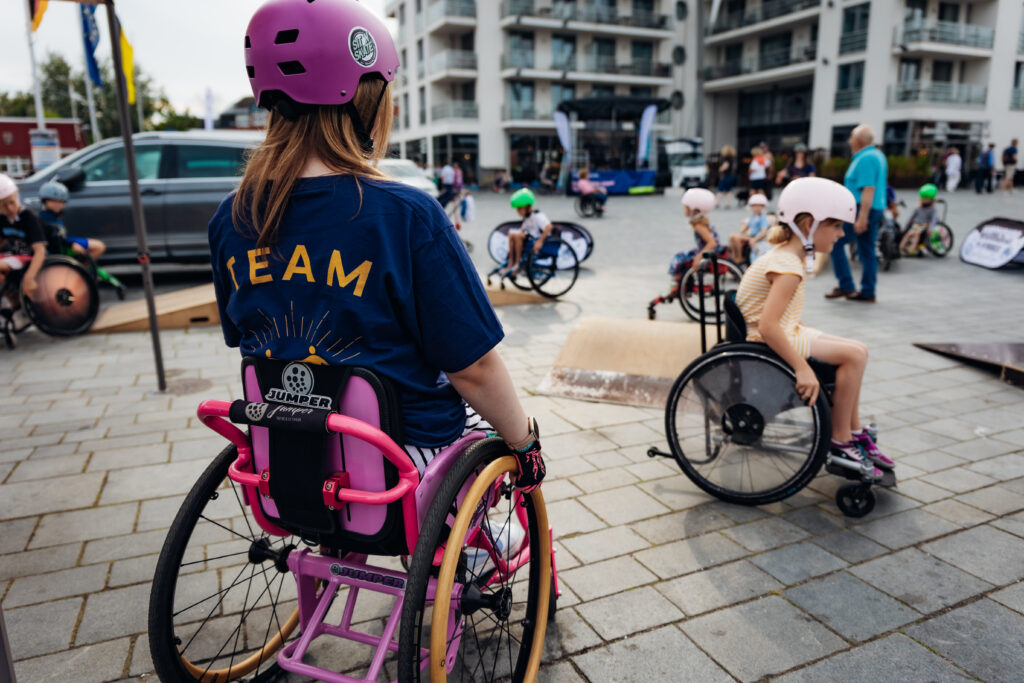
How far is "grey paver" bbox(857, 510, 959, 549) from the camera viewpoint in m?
3.02

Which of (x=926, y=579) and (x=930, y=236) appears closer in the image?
(x=926, y=579)

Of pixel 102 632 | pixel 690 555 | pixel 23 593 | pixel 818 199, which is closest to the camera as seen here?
pixel 102 632

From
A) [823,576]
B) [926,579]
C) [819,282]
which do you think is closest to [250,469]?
[823,576]

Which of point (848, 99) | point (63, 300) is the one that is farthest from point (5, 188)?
point (848, 99)

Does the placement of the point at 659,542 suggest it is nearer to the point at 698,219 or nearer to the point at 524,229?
the point at 698,219

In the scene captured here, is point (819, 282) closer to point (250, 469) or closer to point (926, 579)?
point (926, 579)

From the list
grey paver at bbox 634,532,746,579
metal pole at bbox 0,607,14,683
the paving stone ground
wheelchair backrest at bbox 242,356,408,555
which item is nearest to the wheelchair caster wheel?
the paving stone ground

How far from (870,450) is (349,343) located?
2.77m

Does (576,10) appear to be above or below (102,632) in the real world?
above

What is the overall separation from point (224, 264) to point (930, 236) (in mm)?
12945

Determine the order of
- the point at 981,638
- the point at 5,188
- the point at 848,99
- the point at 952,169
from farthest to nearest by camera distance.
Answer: the point at 848,99, the point at 952,169, the point at 5,188, the point at 981,638

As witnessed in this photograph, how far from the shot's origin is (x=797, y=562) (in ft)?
9.36

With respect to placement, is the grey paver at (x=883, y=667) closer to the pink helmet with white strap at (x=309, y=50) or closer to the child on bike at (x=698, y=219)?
the pink helmet with white strap at (x=309, y=50)

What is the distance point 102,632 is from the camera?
7.93 ft
